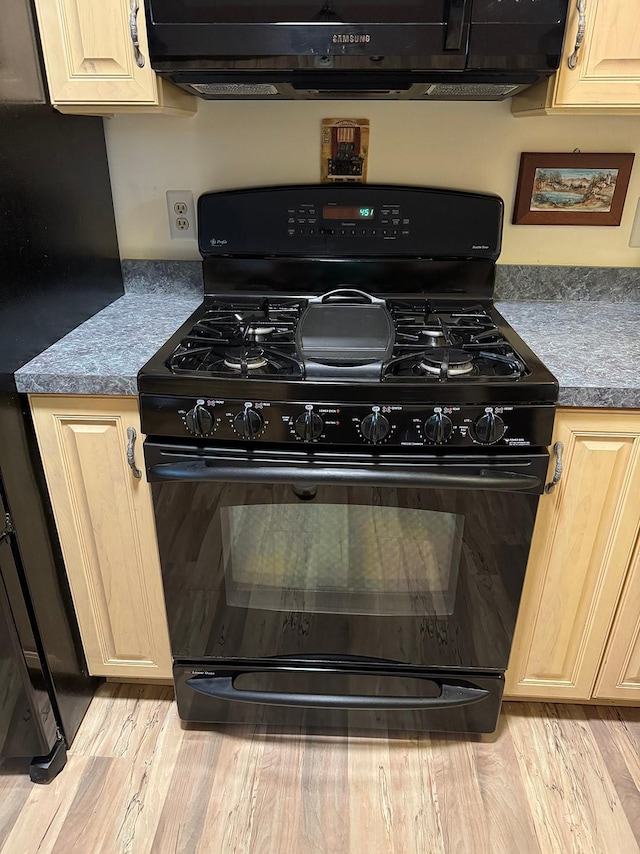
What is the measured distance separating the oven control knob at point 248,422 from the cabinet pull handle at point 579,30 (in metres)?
0.88

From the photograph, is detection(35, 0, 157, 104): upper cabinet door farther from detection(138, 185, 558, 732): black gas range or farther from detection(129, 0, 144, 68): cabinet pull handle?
detection(138, 185, 558, 732): black gas range

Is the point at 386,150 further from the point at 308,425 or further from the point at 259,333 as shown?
the point at 308,425

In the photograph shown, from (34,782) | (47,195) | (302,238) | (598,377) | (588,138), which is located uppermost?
(588,138)

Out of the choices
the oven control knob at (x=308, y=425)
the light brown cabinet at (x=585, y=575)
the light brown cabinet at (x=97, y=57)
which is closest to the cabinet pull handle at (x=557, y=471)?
the light brown cabinet at (x=585, y=575)

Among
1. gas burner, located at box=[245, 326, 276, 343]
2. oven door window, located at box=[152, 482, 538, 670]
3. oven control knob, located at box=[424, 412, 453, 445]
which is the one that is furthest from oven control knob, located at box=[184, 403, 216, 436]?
oven control knob, located at box=[424, 412, 453, 445]

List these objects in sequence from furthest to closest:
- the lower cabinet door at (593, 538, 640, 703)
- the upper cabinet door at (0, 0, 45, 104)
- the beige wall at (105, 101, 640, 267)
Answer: the beige wall at (105, 101, 640, 267) → the lower cabinet door at (593, 538, 640, 703) → the upper cabinet door at (0, 0, 45, 104)

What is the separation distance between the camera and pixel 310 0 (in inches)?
44.0

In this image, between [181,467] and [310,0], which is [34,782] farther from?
[310,0]

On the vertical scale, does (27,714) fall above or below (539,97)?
below

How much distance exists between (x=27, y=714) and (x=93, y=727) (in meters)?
0.25

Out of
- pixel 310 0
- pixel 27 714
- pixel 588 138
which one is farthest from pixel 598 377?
pixel 27 714

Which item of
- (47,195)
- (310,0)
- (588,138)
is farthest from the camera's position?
(588,138)

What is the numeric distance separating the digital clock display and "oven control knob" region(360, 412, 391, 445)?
63cm

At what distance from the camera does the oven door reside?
1163 millimetres
